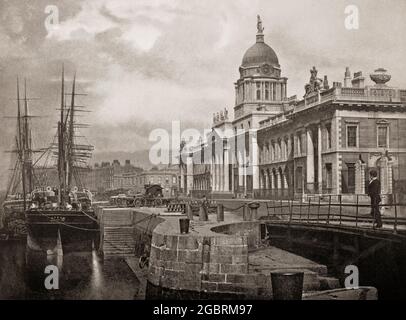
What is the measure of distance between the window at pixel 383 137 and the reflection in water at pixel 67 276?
866 inches

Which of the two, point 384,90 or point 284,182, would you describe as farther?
point 284,182

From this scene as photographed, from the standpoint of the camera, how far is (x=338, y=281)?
56.1 ft

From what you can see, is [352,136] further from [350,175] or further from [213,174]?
[213,174]

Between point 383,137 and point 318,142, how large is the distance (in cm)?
754

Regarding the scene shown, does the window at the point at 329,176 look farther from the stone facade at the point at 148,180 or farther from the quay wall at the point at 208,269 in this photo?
the quay wall at the point at 208,269

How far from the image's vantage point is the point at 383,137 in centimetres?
4153

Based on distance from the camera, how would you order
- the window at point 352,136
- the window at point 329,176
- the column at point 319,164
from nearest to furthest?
the window at point 352,136, the window at point 329,176, the column at point 319,164

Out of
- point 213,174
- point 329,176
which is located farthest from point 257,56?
point 329,176

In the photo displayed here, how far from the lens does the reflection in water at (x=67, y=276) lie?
72.2 feet

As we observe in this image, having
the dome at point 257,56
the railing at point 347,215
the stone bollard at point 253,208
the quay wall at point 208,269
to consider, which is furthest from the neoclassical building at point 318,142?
the quay wall at point 208,269

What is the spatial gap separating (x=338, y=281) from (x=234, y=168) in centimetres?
6507
